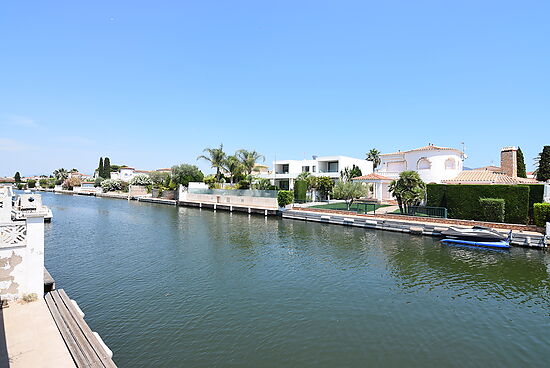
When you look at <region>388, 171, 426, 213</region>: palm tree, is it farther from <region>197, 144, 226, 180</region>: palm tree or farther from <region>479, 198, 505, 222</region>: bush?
<region>197, 144, 226, 180</region>: palm tree

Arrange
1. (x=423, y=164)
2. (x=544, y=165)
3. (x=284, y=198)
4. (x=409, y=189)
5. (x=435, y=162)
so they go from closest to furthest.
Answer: (x=409, y=189) < (x=544, y=165) < (x=435, y=162) < (x=284, y=198) < (x=423, y=164)

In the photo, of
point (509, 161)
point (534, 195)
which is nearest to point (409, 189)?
point (534, 195)

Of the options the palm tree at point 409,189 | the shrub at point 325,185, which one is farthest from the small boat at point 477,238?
the shrub at point 325,185

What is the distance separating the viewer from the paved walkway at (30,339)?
5367 millimetres

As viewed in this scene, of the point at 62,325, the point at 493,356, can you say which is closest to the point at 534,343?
the point at 493,356

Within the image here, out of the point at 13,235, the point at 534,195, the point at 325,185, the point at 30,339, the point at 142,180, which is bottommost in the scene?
the point at 30,339

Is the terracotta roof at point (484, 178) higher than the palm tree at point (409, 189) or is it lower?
higher

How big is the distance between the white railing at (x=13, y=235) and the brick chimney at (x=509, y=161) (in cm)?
4259

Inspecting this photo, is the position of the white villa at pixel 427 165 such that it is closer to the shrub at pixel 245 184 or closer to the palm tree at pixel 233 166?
the shrub at pixel 245 184

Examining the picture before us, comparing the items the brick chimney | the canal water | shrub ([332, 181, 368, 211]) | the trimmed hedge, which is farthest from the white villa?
the canal water

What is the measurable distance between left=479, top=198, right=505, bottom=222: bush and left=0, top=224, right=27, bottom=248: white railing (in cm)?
3099

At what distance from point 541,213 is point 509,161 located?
13950mm

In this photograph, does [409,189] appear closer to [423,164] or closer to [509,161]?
[423,164]

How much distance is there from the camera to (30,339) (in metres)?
6.06
